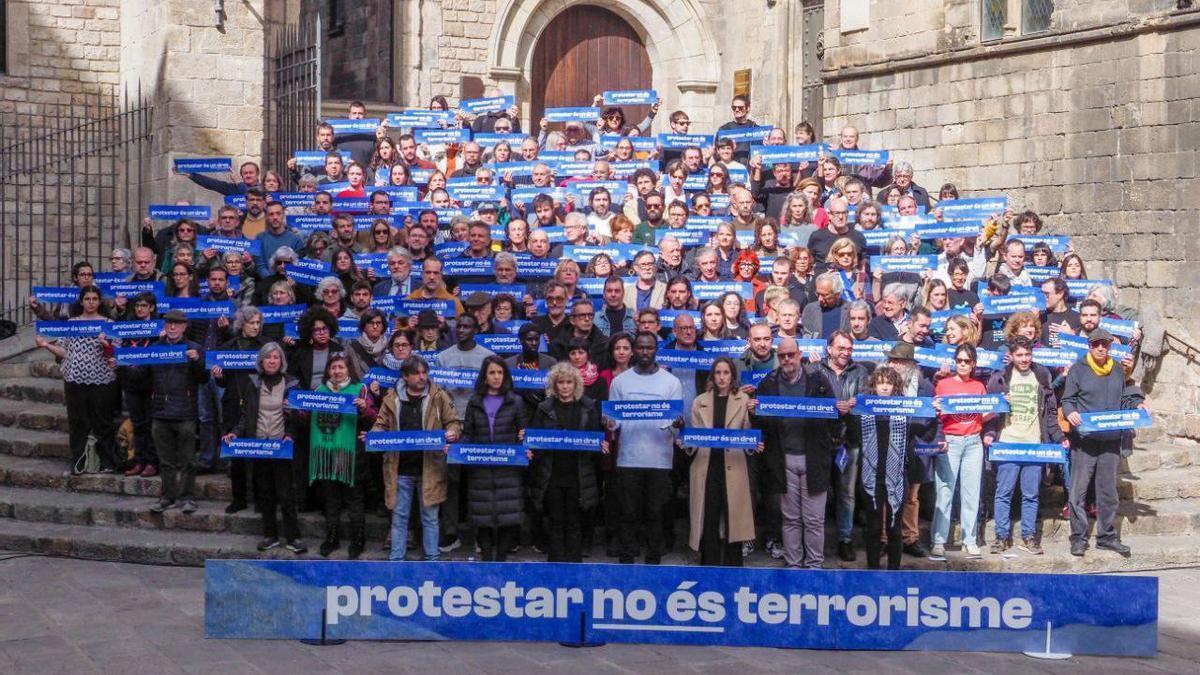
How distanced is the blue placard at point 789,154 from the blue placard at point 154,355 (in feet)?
21.3

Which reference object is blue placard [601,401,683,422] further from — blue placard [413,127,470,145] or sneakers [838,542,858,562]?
blue placard [413,127,470,145]

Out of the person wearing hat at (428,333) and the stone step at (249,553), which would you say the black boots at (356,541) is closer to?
the stone step at (249,553)

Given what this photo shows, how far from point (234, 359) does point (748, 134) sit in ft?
23.3

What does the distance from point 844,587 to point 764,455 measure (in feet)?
7.81

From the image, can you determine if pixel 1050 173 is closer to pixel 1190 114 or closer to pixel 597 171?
pixel 1190 114

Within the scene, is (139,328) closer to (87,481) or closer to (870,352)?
(87,481)

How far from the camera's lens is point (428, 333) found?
11.4 m

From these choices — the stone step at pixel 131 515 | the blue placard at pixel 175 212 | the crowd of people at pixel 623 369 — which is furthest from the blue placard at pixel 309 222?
the stone step at pixel 131 515

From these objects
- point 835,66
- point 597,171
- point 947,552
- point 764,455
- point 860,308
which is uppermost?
point 835,66

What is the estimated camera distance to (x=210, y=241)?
44.4 ft

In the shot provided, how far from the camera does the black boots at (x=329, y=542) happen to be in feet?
36.2

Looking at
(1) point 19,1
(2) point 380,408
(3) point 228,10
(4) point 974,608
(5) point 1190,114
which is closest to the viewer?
(4) point 974,608

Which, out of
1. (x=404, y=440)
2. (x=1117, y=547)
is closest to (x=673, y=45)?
(x=1117, y=547)

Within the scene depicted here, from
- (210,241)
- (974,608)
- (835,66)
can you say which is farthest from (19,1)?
(974,608)
